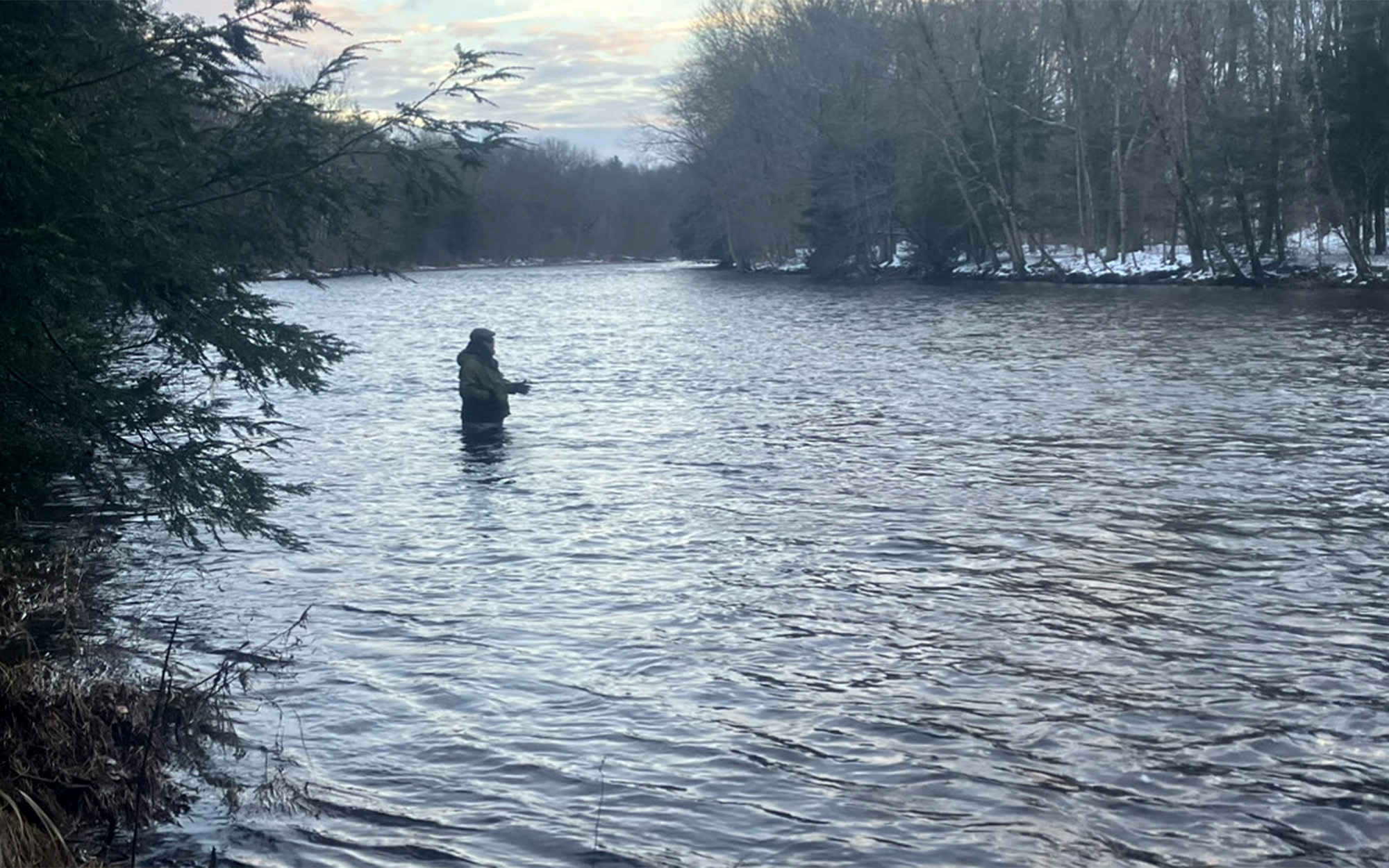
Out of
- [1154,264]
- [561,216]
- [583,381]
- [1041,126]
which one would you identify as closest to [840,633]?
[583,381]

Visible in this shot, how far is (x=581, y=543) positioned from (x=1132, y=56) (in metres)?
48.4

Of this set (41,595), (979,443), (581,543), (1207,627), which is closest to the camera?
(41,595)

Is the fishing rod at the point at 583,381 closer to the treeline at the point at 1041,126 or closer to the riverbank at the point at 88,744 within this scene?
the riverbank at the point at 88,744

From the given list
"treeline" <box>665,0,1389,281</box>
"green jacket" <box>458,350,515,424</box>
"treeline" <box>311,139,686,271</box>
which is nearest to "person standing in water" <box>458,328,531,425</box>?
"green jacket" <box>458,350,515,424</box>

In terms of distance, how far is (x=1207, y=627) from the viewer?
→ 9969mm

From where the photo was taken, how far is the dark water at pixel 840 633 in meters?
7.00

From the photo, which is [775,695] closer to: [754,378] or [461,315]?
[754,378]

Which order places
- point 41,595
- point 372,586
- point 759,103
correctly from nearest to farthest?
point 41,595
point 372,586
point 759,103

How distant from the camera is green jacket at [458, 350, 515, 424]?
1981 cm

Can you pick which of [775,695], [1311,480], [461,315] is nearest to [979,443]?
[1311,480]

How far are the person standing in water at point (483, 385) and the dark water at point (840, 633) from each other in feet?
1.79

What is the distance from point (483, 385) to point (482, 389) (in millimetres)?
61

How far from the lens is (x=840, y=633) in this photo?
33.6 ft

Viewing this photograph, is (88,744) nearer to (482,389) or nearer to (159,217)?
(159,217)
